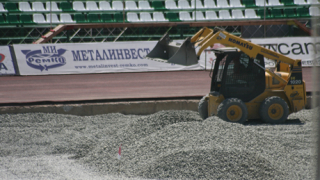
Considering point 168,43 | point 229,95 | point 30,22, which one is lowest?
point 229,95

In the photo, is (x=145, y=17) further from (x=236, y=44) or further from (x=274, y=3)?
(x=236, y=44)

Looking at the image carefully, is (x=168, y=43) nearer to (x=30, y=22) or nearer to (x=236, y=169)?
(x=236, y=169)

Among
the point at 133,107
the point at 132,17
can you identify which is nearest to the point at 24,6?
the point at 132,17

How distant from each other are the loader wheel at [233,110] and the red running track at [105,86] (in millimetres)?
2784

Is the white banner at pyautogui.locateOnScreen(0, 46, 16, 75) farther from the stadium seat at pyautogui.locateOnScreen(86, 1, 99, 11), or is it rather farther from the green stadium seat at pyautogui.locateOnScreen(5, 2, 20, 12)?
the stadium seat at pyautogui.locateOnScreen(86, 1, 99, 11)

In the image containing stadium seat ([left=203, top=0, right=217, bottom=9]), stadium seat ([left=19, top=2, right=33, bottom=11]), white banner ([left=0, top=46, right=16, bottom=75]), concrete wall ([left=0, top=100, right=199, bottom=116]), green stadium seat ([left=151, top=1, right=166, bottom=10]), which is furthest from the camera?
green stadium seat ([left=151, top=1, right=166, bottom=10])

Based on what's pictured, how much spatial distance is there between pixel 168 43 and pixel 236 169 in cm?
449

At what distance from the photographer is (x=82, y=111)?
1088 cm

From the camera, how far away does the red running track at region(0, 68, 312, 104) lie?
1277cm

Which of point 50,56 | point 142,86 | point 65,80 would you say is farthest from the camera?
point 50,56

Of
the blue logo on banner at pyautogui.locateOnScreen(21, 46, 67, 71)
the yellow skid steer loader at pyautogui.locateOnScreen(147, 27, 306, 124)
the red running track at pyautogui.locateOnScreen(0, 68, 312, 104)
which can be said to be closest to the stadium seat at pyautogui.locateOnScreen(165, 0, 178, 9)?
the red running track at pyautogui.locateOnScreen(0, 68, 312, 104)

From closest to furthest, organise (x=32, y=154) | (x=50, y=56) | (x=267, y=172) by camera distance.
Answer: (x=267, y=172) < (x=32, y=154) < (x=50, y=56)

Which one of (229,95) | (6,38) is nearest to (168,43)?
(229,95)

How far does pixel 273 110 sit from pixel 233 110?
3.55ft
